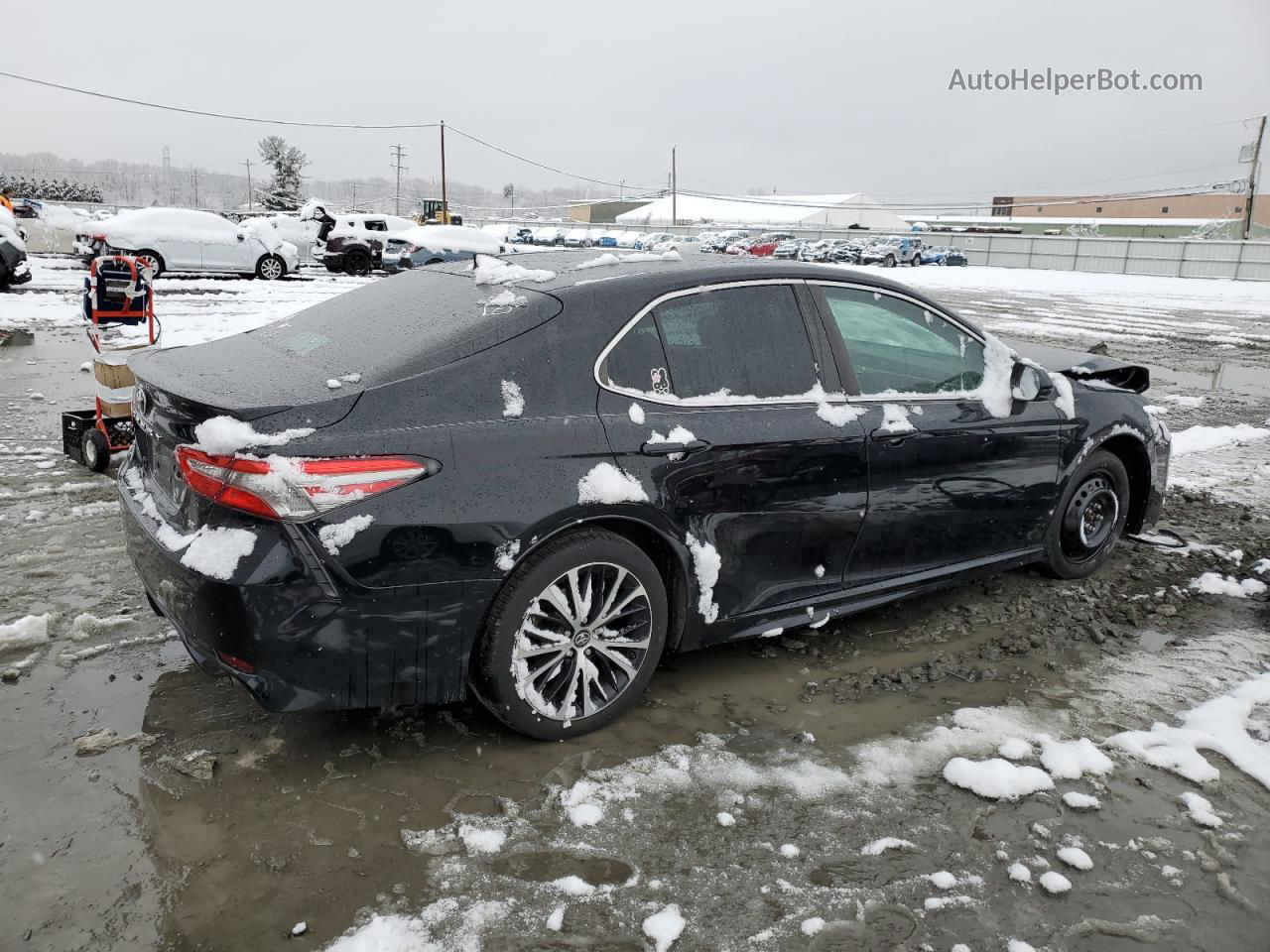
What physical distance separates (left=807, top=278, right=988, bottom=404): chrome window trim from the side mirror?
201mm

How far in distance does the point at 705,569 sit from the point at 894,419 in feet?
3.65

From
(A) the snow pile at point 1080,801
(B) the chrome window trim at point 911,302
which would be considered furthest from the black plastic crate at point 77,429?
(A) the snow pile at point 1080,801

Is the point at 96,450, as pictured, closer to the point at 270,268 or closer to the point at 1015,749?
the point at 1015,749

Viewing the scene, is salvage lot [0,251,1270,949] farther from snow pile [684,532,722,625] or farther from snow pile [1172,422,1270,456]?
snow pile [1172,422,1270,456]

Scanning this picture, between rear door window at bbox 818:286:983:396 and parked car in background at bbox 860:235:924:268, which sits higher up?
parked car in background at bbox 860:235:924:268

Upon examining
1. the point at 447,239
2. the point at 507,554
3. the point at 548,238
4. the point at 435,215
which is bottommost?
the point at 507,554

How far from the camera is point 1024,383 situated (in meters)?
4.43

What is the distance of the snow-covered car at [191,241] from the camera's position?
20188 mm

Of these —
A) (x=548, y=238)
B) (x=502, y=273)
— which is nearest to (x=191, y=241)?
(x=502, y=273)

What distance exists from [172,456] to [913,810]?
8.83 ft

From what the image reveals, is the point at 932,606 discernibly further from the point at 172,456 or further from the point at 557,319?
the point at 172,456

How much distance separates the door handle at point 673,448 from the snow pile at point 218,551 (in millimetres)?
1319

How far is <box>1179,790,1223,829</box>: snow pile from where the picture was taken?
3.02m

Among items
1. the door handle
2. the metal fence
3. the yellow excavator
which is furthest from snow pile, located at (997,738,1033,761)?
the yellow excavator
